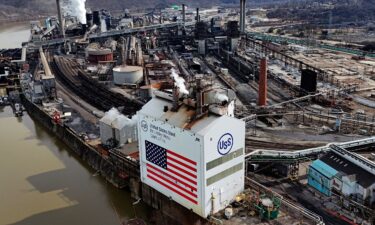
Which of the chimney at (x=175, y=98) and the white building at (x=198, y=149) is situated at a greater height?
the chimney at (x=175, y=98)

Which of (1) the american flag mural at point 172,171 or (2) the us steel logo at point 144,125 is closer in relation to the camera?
(1) the american flag mural at point 172,171

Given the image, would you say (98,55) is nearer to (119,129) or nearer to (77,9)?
(119,129)

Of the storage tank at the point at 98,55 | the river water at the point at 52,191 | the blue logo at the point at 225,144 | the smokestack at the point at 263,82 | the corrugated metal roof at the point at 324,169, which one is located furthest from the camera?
the storage tank at the point at 98,55

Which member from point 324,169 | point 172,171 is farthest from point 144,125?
point 324,169

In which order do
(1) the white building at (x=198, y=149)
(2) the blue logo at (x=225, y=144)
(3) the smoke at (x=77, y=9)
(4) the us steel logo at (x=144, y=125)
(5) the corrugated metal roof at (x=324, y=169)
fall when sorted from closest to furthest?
(1) the white building at (x=198, y=149) → (2) the blue logo at (x=225, y=144) → (4) the us steel logo at (x=144, y=125) → (5) the corrugated metal roof at (x=324, y=169) → (3) the smoke at (x=77, y=9)

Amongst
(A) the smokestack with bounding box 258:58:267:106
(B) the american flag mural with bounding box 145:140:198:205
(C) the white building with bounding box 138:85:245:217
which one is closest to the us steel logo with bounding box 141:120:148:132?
(C) the white building with bounding box 138:85:245:217

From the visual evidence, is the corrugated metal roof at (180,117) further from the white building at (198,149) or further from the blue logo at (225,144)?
the blue logo at (225,144)

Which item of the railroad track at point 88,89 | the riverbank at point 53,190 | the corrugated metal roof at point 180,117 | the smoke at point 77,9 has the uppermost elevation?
the smoke at point 77,9

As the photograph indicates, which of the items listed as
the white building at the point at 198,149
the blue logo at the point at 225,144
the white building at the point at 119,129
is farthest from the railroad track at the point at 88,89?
the blue logo at the point at 225,144

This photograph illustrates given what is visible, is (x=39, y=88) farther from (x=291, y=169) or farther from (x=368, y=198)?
(x=368, y=198)
